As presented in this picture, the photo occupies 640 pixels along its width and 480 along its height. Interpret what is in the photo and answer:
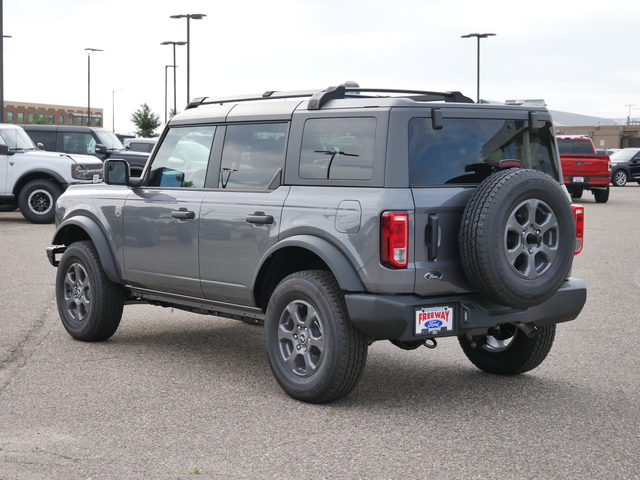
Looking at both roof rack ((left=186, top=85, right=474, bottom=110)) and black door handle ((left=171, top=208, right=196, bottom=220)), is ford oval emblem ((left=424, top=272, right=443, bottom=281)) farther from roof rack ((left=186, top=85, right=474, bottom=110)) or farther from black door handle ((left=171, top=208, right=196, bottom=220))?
black door handle ((left=171, top=208, right=196, bottom=220))

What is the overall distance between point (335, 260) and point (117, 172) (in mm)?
2515

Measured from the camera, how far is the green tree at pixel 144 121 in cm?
8800

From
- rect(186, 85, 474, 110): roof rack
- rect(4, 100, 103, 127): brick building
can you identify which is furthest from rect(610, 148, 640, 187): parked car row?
rect(4, 100, 103, 127): brick building

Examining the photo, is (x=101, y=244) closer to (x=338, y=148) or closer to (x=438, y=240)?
(x=338, y=148)

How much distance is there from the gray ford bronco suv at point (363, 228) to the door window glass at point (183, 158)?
0.07 ft

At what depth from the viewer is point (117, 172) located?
709 centimetres

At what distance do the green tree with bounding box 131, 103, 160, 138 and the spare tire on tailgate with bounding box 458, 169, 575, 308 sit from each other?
84.4m

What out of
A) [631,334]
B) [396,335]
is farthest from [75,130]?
[396,335]

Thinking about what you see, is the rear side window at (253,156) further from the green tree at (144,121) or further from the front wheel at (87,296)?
the green tree at (144,121)

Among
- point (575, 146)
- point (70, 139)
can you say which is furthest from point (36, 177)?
point (575, 146)

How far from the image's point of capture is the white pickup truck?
747 inches

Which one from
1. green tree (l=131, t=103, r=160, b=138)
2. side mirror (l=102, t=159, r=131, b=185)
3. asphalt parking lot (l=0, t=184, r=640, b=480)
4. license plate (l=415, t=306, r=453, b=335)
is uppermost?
green tree (l=131, t=103, r=160, b=138)

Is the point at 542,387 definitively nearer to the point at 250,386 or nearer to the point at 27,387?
the point at 250,386

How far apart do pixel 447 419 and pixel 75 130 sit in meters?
19.6
